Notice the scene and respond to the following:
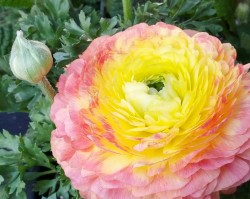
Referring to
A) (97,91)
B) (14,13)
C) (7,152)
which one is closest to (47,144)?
(7,152)

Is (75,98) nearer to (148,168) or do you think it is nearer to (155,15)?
(148,168)

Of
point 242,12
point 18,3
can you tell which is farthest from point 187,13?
point 18,3

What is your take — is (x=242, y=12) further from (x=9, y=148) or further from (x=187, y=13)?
(x=9, y=148)

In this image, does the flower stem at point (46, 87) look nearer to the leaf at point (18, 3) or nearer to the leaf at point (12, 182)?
the leaf at point (12, 182)

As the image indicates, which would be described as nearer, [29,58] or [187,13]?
[29,58]

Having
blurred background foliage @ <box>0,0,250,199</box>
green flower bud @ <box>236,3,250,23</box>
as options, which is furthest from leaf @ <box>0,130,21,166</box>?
green flower bud @ <box>236,3,250,23</box>

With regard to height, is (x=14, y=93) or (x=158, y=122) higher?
(x=158, y=122)

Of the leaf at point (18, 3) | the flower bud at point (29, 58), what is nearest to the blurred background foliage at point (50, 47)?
the leaf at point (18, 3)
